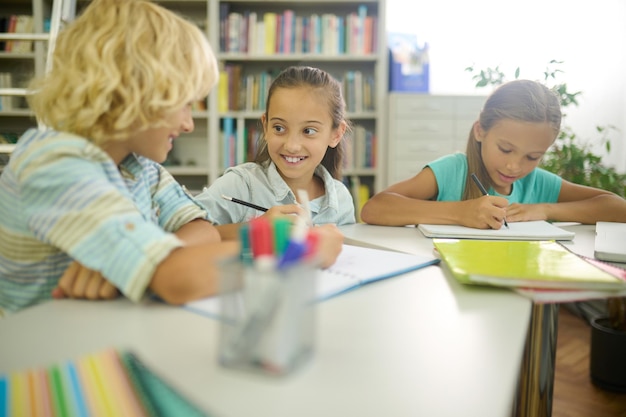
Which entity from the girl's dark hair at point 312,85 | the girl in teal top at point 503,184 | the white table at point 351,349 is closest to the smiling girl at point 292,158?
the girl's dark hair at point 312,85

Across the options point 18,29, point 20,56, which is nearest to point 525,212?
point 20,56

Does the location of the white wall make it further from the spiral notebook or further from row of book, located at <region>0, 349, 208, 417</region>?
row of book, located at <region>0, 349, 208, 417</region>

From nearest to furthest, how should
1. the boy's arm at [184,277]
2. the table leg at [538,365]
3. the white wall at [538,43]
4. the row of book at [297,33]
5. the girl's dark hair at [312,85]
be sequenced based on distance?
the boy's arm at [184,277] < the table leg at [538,365] < the girl's dark hair at [312,85] < the white wall at [538,43] < the row of book at [297,33]

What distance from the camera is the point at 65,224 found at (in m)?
0.60

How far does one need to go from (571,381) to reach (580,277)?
1.27 metres

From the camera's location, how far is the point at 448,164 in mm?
1590

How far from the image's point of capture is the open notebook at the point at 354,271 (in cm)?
59

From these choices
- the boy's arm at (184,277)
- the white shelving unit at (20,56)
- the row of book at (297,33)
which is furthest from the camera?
the row of book at (297,33)

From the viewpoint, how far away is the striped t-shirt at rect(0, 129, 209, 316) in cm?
58

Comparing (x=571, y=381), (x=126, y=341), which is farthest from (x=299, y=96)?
(x=571, y=381)

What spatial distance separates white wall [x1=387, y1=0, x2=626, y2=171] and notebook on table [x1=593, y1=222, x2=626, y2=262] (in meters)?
2.01

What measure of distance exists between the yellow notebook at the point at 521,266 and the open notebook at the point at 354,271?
0.06m

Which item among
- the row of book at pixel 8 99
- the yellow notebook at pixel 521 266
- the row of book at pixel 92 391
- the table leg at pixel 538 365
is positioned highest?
Result: the row of book at pixel 8 99

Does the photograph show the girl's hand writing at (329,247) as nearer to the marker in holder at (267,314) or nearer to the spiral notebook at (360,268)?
the spiral notebook at (360,268)
